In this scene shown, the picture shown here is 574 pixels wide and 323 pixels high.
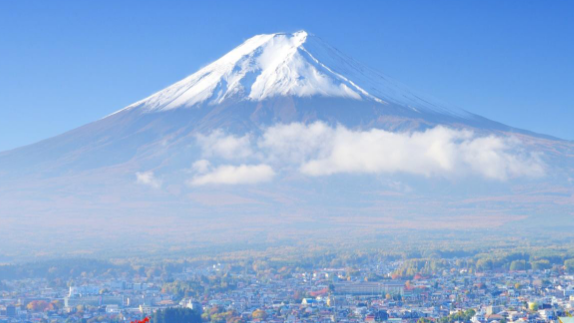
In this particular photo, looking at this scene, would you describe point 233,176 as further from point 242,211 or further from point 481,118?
point 481,118

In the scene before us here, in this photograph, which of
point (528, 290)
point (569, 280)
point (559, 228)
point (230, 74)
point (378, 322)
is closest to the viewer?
point (378, 322)

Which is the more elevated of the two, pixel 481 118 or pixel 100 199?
pixel 481 118

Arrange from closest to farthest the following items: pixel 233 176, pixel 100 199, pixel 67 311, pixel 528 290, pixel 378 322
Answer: pixel 378 322, pixel 67 311, pixel 528 290, pixel 100 199, pixel 233 176

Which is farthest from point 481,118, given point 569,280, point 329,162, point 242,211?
point 569,280

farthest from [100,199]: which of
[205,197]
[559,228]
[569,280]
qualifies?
[569,280]

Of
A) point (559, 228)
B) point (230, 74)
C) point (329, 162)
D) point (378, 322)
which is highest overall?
point (230, 74)

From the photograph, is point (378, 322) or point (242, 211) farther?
point (242, 211)

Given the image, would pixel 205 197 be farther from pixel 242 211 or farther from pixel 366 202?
pixel 366 202
